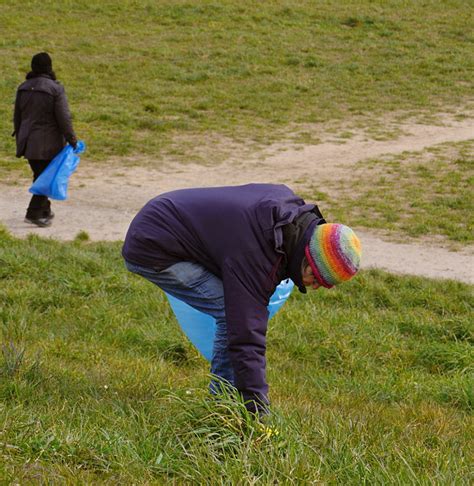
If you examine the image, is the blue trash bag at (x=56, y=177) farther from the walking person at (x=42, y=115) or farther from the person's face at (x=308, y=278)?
the person's face at (x=308, y=278)

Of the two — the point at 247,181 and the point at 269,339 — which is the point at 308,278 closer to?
the point at 269,339

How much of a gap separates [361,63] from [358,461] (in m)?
17.3

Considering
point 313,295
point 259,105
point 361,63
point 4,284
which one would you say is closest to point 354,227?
point 313,295

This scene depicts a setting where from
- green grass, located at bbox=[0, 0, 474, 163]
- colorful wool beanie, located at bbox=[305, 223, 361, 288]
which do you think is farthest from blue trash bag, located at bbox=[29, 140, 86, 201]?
colorful wool beanie, located at bbox=[305, 223, 361, 288]

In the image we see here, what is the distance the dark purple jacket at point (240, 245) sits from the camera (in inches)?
138

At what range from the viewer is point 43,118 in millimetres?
9281

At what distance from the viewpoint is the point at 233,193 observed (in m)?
3.78

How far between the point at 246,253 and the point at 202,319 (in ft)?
2.54

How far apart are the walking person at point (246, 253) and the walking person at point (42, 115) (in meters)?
5.64

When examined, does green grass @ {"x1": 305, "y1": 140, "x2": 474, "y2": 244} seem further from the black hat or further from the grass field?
the black hat

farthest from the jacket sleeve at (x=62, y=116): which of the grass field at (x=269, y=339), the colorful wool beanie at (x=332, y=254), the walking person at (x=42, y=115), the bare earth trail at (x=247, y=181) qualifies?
the colorful wool beanie at (x=332, y=254)

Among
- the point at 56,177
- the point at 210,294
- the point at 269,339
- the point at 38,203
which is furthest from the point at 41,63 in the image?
the point at 210,294

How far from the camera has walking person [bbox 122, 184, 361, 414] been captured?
3.50 meters

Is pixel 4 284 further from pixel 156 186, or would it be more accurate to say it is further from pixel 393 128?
pixel 393 128
